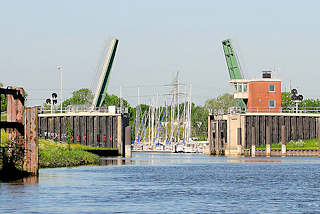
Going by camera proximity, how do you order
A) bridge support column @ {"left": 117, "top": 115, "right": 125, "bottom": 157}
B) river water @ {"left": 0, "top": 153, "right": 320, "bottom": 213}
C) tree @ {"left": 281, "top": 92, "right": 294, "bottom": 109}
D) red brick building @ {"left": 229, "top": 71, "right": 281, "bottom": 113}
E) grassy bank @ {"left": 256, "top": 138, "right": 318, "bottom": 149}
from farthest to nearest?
tree @ {"left": 281, "top": 92, "right": 294, "bottom": 109}
red brick building @ {"left": 229, "top": 71, "right": 281, "bottom": 113}
grassy bank @ {"left": 256, "top": 138, "right": 318, "bottom": 149}
bridge support column @ {"left": 117, "top": 115, "right": 125, "bottom": 157}
river water @ {"left": 0, "top": 153, "right": 320, "bottom": 213}

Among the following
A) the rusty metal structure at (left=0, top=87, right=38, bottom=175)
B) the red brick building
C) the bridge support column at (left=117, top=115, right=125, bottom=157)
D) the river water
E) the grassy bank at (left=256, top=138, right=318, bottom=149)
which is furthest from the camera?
the red brick building

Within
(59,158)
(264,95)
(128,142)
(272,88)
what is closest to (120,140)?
(128,142)

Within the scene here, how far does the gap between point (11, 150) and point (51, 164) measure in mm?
16925

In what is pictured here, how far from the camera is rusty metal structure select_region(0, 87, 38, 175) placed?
4041cm

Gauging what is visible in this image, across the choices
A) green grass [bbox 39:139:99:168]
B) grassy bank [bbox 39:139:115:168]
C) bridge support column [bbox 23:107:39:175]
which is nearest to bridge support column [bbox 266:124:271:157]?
grassy bank [bbox 39:139:115:168]

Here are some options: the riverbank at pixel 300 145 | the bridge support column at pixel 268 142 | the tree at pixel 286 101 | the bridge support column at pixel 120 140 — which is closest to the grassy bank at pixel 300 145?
the riverbank at pixel 300 145

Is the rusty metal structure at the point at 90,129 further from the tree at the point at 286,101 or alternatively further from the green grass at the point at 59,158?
the tree at the point at 286,101

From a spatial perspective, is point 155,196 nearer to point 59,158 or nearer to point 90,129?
point 59,158

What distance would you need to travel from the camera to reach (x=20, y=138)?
135 feet

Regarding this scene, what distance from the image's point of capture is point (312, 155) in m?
111

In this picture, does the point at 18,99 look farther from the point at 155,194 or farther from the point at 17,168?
the point at 155,194

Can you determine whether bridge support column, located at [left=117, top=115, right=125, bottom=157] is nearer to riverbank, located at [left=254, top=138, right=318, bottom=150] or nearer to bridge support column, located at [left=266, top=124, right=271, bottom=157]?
riverbank, located at [left=254, top=138, right=318, bottom=150]

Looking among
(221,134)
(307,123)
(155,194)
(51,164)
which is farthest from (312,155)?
(155,194)

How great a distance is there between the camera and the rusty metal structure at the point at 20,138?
1591 inches
